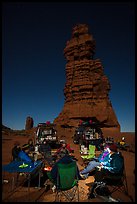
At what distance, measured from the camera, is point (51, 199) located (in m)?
4.54

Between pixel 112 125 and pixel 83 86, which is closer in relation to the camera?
pixel 112 125

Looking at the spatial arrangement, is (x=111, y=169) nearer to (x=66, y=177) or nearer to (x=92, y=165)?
(x=92, y=165)

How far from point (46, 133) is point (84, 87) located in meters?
23.8

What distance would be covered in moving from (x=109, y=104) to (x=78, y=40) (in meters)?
18.9

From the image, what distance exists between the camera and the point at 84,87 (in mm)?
37562

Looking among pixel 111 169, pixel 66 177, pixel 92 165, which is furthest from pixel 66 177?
pixel 92 165

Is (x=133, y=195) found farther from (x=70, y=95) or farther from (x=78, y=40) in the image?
(x=78, y=40)

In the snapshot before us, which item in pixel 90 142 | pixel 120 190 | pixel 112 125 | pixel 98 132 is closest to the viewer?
pixel 120 190

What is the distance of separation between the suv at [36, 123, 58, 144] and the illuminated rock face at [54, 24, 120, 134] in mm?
19787

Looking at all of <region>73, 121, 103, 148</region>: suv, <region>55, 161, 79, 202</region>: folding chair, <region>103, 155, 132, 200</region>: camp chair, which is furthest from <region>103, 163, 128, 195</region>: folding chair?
<region>73, 121, 103, 148</region>: suv

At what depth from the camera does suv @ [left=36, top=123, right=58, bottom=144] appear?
48.4 ft

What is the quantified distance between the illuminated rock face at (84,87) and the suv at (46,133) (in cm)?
1979

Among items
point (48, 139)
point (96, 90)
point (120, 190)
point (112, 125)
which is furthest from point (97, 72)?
point (120, 190)

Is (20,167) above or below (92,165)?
above
